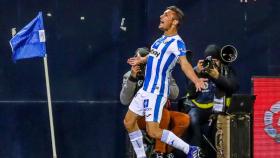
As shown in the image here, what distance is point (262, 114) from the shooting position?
10.7 metres

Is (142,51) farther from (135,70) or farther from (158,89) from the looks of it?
(158,89)

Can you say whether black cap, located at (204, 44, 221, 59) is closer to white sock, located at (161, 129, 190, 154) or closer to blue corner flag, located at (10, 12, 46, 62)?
white sock, located at (161, 129, 190, 154)

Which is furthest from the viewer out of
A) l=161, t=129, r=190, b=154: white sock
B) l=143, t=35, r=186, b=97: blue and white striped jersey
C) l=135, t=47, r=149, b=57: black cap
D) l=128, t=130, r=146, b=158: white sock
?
l=135, t=47, r=149, b=57: black cap

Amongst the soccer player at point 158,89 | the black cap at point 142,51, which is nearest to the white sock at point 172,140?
the soccer player at point 158,89

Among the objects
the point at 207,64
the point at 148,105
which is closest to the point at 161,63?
the point at 148,105

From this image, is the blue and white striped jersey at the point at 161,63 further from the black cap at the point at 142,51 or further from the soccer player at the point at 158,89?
the black cap at the point at 142,51

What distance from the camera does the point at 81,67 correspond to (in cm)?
1090

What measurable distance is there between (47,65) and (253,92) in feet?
9.74

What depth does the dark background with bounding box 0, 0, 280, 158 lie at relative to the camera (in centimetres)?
1082

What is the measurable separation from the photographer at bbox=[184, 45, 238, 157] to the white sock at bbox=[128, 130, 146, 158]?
0.86 metres

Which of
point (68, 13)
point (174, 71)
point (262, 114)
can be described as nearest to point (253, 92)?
point (262, 114)

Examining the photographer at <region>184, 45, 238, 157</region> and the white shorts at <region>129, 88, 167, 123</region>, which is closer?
the white shorts at <region>129, 88, 167, 123</region>

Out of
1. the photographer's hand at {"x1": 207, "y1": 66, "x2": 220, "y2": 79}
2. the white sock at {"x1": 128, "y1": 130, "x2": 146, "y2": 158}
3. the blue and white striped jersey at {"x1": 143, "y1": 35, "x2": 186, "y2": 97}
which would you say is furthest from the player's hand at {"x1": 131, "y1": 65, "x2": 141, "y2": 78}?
the photographer's hand at {"x1": 207, "y1": 66, "x2": 220, "y2": 79}

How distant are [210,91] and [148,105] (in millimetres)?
1336
